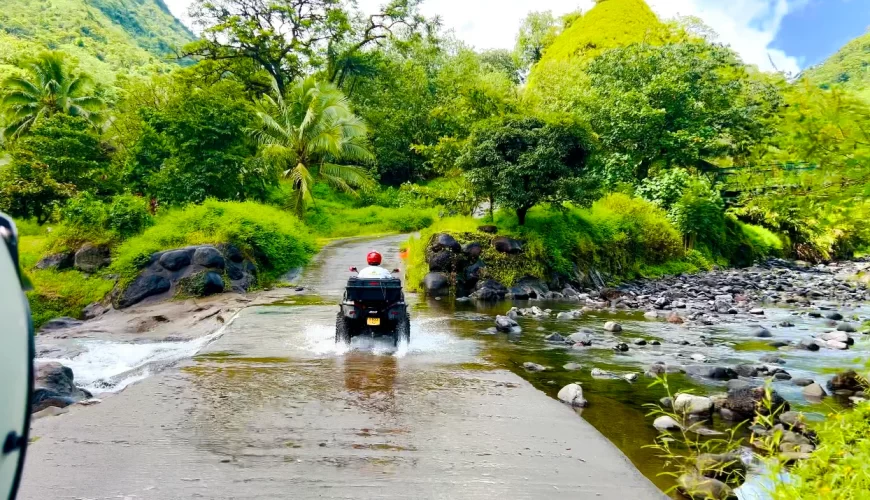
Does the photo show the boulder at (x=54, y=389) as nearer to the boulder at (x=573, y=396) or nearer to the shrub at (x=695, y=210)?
the boulder at (x=573, y=396)

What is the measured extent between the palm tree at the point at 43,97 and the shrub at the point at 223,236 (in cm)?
1762

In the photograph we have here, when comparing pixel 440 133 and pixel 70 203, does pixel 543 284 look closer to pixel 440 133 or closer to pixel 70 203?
pixel 70 203

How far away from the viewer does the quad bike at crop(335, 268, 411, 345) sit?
9.17 m

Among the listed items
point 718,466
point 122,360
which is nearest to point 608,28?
point 122,360

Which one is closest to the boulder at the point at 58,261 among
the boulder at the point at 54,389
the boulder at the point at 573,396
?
the boulder at the point at 54,389

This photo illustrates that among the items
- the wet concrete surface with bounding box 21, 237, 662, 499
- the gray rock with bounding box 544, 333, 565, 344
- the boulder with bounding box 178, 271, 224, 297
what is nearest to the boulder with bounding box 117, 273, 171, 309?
the boulder with bounding box 178, 271, 224, 297

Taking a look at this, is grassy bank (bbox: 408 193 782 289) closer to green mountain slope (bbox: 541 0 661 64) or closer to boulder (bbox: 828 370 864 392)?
boulder (bbox: 828 370 864 392)

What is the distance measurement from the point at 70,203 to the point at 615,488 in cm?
1981

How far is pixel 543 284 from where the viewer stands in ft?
64.2

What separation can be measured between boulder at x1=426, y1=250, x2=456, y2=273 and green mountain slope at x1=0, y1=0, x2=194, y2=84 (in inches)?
1538

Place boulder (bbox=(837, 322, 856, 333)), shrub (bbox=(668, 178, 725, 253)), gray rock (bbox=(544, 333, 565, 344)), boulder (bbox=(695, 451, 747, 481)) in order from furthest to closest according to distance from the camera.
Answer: shrub (bbox=(668, 178, 725, 253)) → boulder (bbox=(837, 322, 856, 333)) → gray rock (bbox=(544, 333, 565, 344)) → boulder (bbox=(695, 451, 747, 481))

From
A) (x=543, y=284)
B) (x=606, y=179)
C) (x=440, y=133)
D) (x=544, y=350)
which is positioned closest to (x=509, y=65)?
(x=440, y=133)

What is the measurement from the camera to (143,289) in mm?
15961

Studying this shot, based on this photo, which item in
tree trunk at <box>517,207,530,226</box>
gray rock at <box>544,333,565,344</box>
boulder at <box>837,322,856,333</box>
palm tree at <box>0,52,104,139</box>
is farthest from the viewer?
palm tree at <box>0,52,104,139</box>
